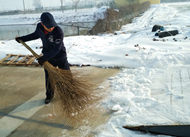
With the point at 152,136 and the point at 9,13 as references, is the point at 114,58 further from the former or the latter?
the point at 9,13

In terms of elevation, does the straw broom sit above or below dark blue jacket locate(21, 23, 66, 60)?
below

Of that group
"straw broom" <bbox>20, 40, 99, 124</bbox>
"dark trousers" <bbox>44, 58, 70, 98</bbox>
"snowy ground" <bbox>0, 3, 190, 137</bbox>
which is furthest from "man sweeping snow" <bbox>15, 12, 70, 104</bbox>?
"snowy ground" <bbox>0, 3, 190, 137</bbox>

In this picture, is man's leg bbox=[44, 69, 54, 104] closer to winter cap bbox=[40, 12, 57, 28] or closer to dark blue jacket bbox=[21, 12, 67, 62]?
dark blue jacket bbox=[21, 12, 67, 62]

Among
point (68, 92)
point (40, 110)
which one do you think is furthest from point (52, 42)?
point (40, 110)

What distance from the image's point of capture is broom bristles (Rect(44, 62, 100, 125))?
3.04 meters

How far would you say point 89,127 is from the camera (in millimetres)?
2773

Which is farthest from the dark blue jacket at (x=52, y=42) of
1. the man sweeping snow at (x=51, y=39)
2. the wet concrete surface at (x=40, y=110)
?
the wet concrete surface at (x=40, y=110)

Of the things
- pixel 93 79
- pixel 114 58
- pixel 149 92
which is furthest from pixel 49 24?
pixel 114 58

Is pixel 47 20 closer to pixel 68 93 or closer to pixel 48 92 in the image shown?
pixel 68 93

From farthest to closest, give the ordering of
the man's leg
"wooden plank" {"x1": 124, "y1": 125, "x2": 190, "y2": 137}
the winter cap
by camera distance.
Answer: the man's leg → the winter cap → "wooden plank" {"x1": 124, "y1": 125, "x2": 190, "y2": 137}

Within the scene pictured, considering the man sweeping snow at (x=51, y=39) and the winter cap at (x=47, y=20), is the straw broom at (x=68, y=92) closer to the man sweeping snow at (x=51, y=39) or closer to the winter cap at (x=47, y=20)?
the man sweeping snow at (x=51, y=39)

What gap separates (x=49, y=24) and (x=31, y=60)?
3177 millimetres

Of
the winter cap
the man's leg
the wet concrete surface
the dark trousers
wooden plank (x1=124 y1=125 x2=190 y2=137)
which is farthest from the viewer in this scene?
the man's leg

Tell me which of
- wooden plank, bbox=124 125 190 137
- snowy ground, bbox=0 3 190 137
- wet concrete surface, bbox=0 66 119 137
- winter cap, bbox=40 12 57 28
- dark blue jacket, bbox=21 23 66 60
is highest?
winter cap, bbox=40 12 57 28
